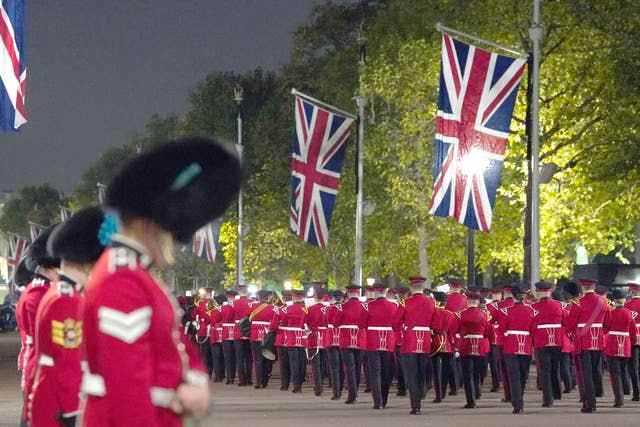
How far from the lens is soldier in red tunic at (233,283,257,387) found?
1192 inches

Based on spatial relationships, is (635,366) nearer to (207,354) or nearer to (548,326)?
(548,326)

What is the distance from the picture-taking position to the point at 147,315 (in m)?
6.19

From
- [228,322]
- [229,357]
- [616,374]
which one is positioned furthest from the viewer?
[229,357]

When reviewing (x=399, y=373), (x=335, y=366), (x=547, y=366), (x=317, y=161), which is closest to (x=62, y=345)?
(x=547, y=366)

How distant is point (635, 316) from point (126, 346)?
62.7 ft

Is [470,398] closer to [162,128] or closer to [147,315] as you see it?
[147,315]

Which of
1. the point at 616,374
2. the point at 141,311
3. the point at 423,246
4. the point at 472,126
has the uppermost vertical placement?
the point at 472,126

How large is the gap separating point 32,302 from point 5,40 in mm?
11690

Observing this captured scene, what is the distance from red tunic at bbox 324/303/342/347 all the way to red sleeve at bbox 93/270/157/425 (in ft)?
61.6

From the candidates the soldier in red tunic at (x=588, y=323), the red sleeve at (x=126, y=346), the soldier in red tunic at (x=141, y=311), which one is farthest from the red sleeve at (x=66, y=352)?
the soldier in red tunic at (x=588, y=323)

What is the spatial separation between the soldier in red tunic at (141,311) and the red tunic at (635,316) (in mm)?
18241

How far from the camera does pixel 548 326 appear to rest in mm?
22562

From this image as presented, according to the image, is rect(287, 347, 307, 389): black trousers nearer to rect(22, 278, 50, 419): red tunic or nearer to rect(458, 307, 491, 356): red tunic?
rect(458, 307, 491, 356): red tunic

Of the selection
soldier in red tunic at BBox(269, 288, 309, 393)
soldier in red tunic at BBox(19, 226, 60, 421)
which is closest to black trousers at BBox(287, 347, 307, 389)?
soldier in red tunic at BBox(269, 288, 309, 393)
